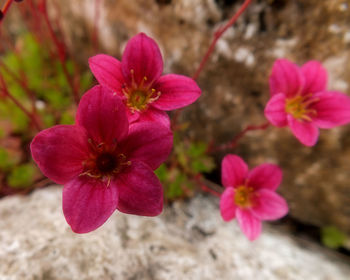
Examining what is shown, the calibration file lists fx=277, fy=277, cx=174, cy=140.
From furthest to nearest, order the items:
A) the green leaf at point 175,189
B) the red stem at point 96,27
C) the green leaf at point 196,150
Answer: the red stem at point 96,27 < the green leaf at point 196,150 < the green leaf at point 175,189

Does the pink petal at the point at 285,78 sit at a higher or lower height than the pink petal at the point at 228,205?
higher

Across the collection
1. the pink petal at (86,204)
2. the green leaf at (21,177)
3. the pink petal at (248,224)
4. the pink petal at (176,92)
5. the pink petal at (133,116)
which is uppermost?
the pink petal at (176,92)

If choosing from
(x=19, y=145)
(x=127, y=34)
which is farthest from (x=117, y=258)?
(x=127, y=34)

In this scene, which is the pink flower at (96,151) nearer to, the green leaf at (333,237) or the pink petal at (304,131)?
the pink petal at (304,131)

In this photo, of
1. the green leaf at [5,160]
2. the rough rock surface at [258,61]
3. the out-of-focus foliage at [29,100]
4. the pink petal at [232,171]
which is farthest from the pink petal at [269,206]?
the green leaf at [5,160]

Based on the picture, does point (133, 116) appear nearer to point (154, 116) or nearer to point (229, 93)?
point (154, 116)

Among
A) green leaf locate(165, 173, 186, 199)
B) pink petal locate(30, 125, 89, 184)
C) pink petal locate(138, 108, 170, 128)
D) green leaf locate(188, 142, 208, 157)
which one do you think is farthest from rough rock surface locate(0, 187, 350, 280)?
pink petal locate(138, 108, 170, 128)

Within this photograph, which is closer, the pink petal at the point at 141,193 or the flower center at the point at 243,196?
the pink petal at the point at 141,193
